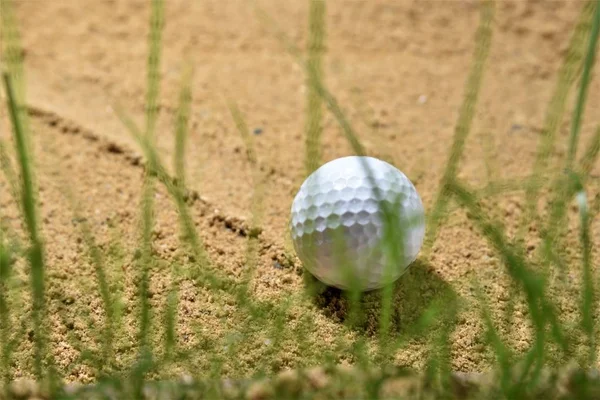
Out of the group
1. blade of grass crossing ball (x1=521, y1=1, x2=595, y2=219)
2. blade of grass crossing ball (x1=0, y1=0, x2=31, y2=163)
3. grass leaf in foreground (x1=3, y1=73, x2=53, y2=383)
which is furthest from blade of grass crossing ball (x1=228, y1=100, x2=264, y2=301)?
blade of grass crossing ball (x1=521, y1=1, x2=595, y2=219)

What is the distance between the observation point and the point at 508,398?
1365 millimetres

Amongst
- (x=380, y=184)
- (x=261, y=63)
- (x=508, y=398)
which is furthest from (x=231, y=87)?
(x=508, y=398)

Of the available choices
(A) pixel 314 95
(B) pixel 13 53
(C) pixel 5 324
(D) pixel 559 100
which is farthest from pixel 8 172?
(D) pixel 559 100

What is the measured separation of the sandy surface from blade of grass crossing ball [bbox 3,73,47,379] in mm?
35

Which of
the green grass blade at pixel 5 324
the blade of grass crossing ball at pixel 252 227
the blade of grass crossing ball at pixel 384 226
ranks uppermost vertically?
the blade of grass crossing ball at pixel 384 226

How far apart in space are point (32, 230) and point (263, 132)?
1.31 metres

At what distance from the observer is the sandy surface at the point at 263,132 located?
189 cm

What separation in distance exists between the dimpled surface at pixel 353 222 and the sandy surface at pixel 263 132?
0.36 feet

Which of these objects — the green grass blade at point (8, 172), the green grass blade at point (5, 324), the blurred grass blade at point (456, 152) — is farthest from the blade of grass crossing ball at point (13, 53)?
the blurred grass blade at point (456, 152)

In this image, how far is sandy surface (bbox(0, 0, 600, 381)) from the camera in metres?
1.89

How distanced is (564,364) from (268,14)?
2.15 metres

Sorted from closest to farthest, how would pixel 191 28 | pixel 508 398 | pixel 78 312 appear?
pixel 508 398, pixel 78 312, pixel 191 28

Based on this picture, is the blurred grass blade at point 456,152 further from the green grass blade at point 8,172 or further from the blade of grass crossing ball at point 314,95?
the green grass blade at point 8,172

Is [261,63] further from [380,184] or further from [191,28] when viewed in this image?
[380,184]
